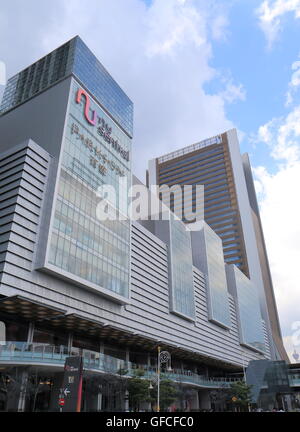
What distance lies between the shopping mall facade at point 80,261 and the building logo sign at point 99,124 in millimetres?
297

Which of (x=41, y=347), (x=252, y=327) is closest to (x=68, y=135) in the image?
(x=41, y=347)

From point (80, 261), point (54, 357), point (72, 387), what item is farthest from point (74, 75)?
point (72, 387)

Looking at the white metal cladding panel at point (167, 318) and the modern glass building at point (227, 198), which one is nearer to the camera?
the white metal cladding panel at point (167, 318)

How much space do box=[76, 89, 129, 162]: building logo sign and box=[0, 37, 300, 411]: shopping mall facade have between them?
0.30 meters

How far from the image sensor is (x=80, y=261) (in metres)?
43.3

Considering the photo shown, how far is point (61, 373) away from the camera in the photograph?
4050 cm

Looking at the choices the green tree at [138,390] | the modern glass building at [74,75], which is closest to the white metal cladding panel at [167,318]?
the green tree at [138,390]

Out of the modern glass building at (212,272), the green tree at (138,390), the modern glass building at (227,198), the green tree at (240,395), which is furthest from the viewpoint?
the modern glass building at (227,198)

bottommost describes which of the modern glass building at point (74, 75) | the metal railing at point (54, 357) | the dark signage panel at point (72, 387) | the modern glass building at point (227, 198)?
the dark signage panel at point (72, 387)

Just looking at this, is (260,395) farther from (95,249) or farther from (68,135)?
(68,135)

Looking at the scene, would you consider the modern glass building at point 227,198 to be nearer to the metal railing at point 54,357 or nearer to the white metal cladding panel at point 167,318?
the white metal cladding panel at point 167,318

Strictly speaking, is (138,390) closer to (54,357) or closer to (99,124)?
(54,357)

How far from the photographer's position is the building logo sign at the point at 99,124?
5416cm

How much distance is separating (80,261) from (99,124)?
25.1m
